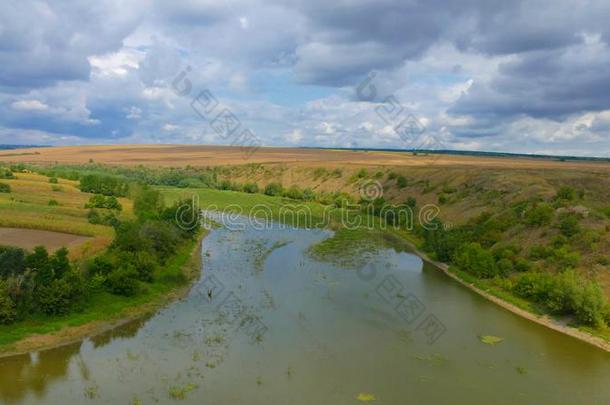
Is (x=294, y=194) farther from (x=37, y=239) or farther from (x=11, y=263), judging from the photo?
(x=11, y=263)

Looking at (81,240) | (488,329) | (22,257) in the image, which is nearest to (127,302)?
(22,257)

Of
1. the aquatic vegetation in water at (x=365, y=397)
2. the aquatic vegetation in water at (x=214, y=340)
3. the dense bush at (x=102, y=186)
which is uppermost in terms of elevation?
the dense bush at (x=102, y=186)

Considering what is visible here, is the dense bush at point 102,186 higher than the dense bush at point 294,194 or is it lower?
higher

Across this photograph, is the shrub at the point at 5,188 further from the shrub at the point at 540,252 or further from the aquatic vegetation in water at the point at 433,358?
the shrub at the point at 540,252

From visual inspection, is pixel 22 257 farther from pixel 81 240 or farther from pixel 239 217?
pixel 239 217

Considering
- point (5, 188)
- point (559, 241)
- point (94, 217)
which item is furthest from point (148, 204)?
point (559, 241)

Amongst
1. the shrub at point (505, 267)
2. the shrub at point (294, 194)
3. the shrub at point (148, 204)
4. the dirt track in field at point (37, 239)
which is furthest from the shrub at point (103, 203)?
the shrub at point (294, 194)

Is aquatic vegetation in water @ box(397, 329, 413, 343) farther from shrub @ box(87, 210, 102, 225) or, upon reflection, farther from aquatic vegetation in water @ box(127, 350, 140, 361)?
shrub @ box(87, 210, 102, 225)
